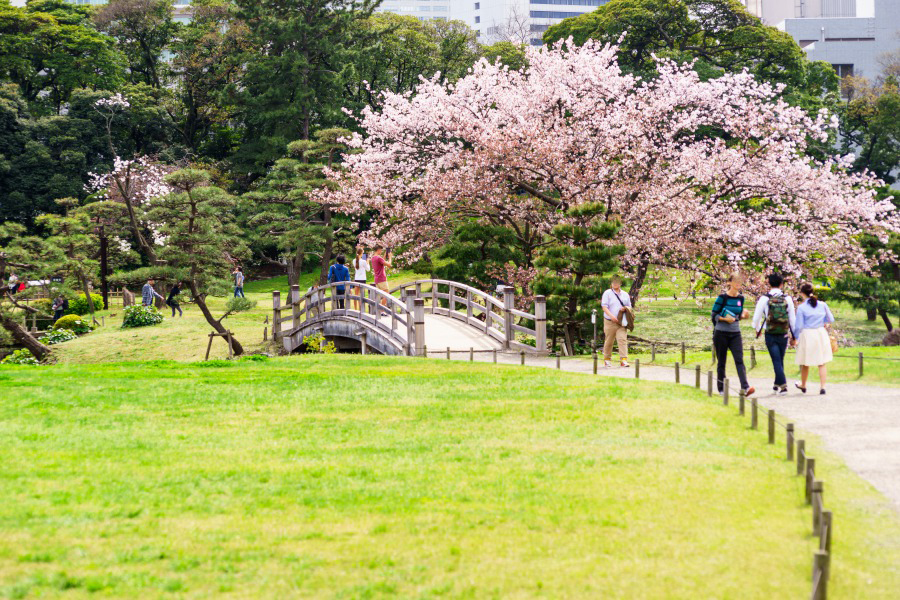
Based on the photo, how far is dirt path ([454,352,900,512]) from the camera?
9.84 m

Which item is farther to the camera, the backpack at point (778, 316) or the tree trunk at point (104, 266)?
the tree trunk at point (104, 266)

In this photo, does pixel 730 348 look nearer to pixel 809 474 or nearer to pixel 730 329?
pixel 730 329

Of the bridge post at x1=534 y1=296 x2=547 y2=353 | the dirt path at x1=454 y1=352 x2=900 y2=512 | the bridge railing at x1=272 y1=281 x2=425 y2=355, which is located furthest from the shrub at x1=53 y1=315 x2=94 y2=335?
the dirt path at x1=454 y1=352 x2=900 y2=512

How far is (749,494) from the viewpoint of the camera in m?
8.80

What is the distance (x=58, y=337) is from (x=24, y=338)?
5.04 m

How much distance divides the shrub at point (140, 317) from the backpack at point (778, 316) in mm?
28433

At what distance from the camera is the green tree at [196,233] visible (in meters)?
30.0

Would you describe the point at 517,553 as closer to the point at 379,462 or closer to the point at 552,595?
the point at 552,595

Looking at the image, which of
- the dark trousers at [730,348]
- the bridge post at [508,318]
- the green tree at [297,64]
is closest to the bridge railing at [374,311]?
the bridge post at [508,318]

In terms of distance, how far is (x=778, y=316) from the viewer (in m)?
14.5

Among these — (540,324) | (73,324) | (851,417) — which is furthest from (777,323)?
(73,324)

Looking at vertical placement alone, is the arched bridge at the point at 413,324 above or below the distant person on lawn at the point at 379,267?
below

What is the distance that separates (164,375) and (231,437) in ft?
24.7

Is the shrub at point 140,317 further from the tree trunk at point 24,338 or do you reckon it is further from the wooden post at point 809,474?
the wooden post at point 809,474
